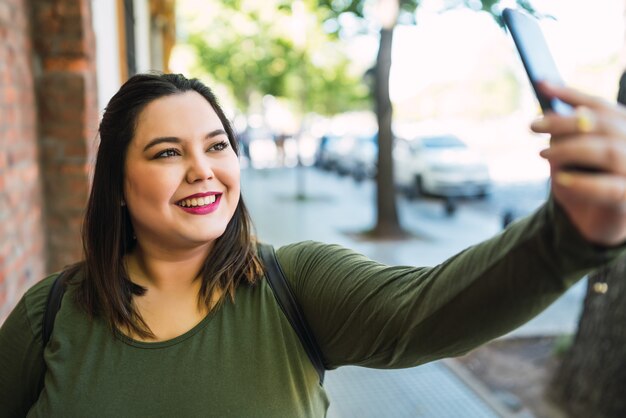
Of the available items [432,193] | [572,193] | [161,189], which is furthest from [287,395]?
[432,193]

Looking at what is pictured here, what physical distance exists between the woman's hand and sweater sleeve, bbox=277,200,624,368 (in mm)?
69

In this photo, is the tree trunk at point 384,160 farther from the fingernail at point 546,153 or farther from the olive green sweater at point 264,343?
the fingernail at point 546,153

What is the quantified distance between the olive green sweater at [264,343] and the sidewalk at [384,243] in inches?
58.9

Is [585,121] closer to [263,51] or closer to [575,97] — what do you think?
[575,97]

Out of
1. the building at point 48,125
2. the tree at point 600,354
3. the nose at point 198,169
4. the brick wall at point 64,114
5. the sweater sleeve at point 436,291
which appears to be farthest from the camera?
the tree at point 600,354

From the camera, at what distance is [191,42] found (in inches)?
949

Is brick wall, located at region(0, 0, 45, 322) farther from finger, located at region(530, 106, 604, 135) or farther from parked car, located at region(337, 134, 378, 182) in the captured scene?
parked car, located at region(337, 134, 378, 182)

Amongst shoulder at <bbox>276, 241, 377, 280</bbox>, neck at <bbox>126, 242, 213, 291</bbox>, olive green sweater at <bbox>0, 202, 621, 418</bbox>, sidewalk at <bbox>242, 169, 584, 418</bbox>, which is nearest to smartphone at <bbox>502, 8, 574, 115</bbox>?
olive green sweater at <bbox>0, 202, 621, 418</bbox>

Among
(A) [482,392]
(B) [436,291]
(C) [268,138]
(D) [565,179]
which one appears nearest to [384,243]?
(A) [482,392]

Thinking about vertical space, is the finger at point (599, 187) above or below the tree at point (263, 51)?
below

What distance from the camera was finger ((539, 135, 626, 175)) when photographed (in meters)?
0.79

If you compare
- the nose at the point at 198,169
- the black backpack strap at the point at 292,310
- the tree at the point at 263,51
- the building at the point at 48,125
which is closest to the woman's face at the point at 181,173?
the nose at the point at 198,169

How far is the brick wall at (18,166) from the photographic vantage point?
9.32 ft

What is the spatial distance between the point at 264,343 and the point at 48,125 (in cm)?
270
